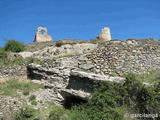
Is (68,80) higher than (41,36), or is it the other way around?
(41,36)

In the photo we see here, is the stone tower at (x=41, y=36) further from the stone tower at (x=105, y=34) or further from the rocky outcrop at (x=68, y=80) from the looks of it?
the rocky outcrop at (x=68, y=80)

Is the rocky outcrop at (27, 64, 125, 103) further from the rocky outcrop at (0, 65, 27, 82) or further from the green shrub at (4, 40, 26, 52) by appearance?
the green shrub at (4, 40, 26, 52)

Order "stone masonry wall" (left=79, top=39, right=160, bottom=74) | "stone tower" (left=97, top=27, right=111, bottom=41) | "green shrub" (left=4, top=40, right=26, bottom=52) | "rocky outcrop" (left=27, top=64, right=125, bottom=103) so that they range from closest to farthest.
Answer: "rocky outcrop" (left=27, top=64, right=125, bottom=103)
"stone masonry wall" (left=79, top=39, right=160, bottom=74)
"green shrub" (left=4, top=40, right=26, bottom=52)
"stone tower" (left=97, top=27, right=111, bottom=41)

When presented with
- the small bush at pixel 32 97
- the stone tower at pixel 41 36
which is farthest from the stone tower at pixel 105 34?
the small bush at pixel 32 97

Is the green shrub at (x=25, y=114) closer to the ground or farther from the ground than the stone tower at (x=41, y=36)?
closer to the ground

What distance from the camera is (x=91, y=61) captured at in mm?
10133

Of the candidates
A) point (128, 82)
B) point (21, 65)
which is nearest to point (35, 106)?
point (21, 65)

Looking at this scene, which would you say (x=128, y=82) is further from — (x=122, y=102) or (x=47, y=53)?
(x=47, y=53)

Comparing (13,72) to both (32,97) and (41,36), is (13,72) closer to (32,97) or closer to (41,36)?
(32,97)

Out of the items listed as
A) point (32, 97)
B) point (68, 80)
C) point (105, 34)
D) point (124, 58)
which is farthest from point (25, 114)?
point (105, 34)

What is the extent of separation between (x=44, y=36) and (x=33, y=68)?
19.5 m

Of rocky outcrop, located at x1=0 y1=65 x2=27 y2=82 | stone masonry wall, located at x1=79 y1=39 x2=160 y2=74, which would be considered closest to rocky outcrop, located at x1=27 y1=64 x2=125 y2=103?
rocky outcrop, located at x1=0 y1=65 x2=27 y2=82

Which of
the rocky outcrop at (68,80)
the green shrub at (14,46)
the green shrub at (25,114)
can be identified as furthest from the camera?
the green shrub at (14,46)

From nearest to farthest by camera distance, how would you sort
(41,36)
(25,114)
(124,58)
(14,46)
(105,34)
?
(25,114), (124,58), (14,46), (105,34), (41,36)
